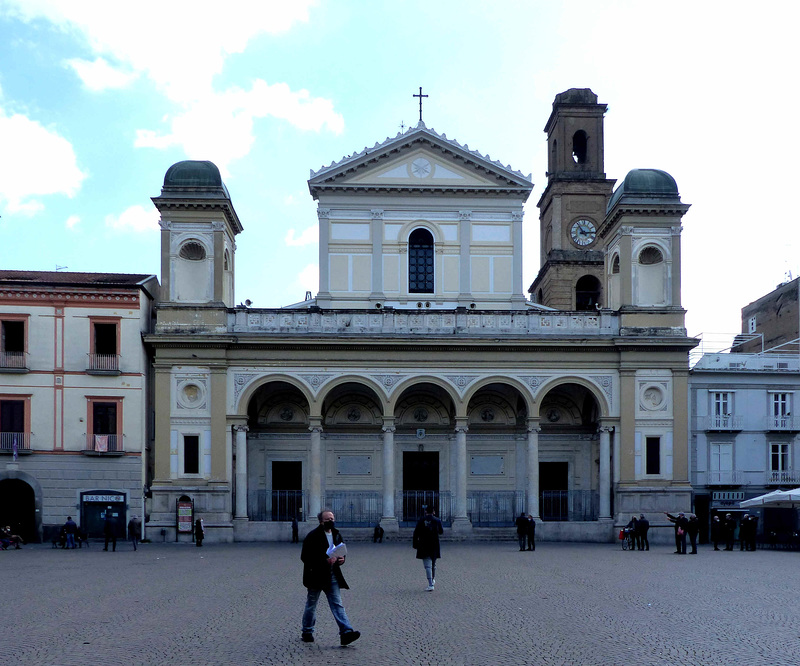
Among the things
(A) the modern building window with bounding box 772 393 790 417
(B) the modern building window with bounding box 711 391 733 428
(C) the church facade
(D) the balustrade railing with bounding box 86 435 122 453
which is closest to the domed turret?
(C) the church facade

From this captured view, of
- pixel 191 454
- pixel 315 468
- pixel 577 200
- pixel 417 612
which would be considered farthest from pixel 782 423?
pixel 417 612

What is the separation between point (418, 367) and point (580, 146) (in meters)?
26.0

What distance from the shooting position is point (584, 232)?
5581 centimetres

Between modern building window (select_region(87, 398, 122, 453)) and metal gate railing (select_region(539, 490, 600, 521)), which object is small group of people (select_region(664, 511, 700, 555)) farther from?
modern building window (select_region(87, 398, 122, 453))

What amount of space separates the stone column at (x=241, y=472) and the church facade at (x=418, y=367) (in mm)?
51

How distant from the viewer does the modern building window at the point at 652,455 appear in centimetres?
3566

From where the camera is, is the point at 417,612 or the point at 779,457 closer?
the point at 417,612

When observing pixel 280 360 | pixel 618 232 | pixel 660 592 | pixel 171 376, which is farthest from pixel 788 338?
pixel 660 592

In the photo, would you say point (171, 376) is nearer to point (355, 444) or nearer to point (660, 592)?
point (355, 444)

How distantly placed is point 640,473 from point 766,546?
197 inches

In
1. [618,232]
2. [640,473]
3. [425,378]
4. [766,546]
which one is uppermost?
[618,232]

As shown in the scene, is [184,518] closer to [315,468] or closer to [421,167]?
[315,468]

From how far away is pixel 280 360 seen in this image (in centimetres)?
3562

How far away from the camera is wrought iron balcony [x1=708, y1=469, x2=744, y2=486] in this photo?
3809 cm
